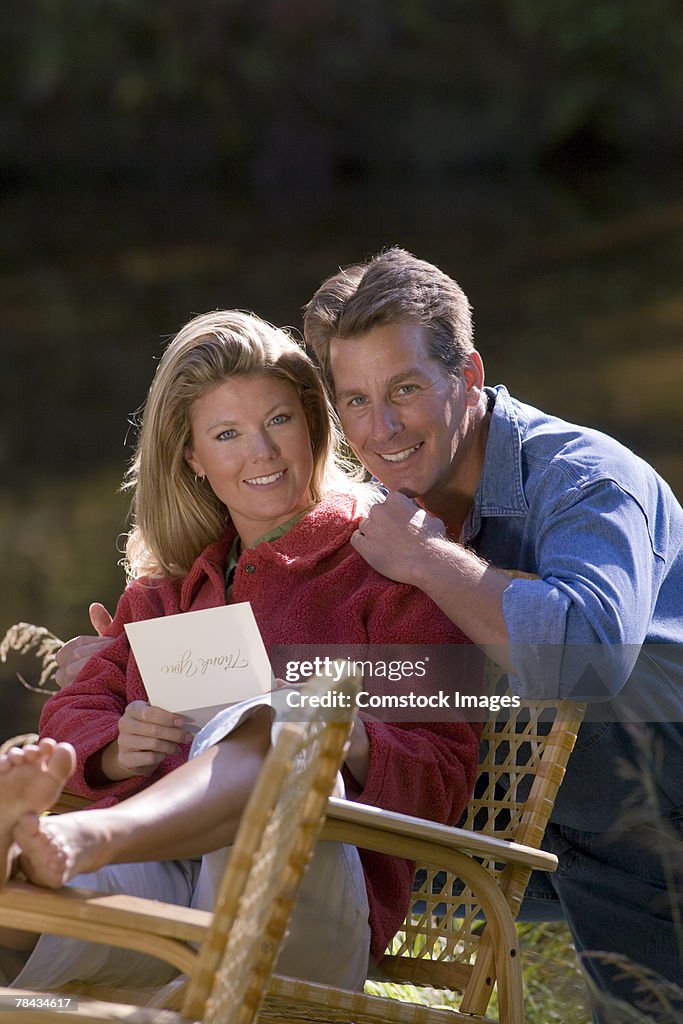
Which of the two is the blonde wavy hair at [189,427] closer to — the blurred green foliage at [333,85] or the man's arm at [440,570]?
the man's arm at [440,570]

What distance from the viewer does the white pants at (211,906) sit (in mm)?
1968

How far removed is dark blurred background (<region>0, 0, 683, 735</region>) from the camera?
29.2 feet

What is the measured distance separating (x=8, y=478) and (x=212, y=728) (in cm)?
614

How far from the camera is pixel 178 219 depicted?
19656mm

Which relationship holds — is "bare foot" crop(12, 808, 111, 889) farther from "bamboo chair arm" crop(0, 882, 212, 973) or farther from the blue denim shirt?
the blue denim shirt

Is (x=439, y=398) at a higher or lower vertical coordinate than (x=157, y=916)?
higher

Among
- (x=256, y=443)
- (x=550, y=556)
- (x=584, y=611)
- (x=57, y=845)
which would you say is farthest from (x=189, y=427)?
(x=57, y=845)

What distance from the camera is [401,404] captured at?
8.23 feet

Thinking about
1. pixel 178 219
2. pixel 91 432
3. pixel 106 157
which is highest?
pixel 106 157

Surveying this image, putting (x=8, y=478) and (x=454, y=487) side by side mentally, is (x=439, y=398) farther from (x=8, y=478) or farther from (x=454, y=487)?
(x=8, y=478)

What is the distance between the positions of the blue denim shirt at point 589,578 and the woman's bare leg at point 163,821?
1.52 feet

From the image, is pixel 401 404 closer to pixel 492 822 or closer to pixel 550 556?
pixel 550 556

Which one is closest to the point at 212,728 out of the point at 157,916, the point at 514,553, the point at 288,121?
the point at 157,916

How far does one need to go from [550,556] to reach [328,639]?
0.37 meters
